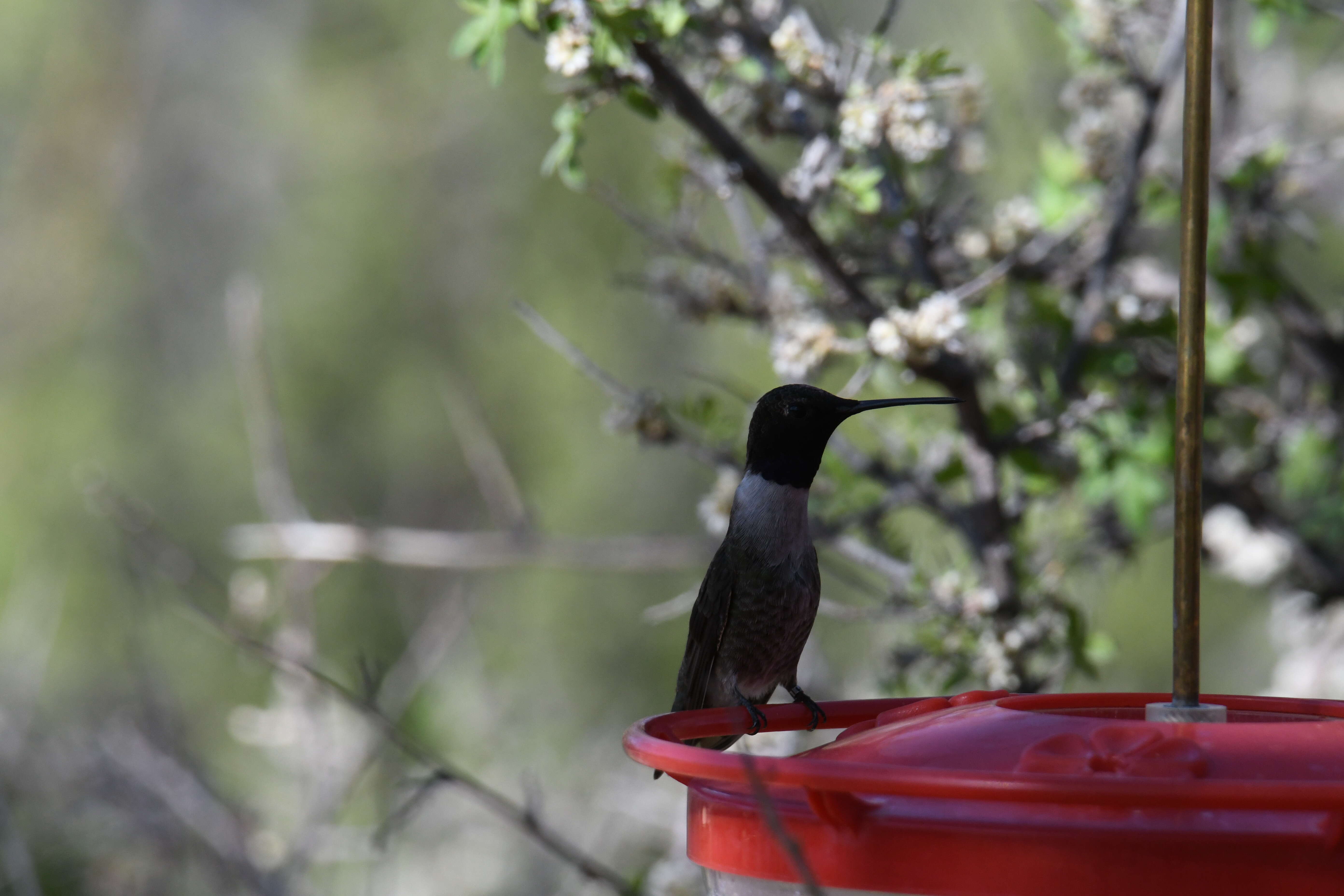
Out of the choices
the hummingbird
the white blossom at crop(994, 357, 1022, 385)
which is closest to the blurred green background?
the white blossom at crop(994, 357, 1022, 385)

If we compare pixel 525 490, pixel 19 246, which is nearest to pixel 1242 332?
pixel 525 490

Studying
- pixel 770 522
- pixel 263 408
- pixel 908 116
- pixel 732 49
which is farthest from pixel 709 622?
pixel 263 408

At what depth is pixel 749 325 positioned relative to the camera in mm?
3686

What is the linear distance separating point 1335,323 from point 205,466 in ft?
31.8

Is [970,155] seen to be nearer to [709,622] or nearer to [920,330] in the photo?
[920,330]

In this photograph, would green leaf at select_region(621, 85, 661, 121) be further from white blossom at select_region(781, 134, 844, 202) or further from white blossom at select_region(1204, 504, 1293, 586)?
white blossom at select_region(1204, 504, 1293, 586)

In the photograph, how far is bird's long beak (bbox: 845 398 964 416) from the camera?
210 cm

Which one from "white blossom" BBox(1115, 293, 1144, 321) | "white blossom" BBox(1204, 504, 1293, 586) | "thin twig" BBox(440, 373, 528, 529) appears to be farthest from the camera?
"white blossom" BBox(1204, 504, 1293, 586)

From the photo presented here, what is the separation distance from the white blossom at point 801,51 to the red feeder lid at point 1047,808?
1.74 m

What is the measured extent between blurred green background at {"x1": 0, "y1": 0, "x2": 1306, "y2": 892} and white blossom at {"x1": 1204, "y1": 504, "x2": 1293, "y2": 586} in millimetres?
5822

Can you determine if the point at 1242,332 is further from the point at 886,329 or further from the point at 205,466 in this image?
the point at 205,466

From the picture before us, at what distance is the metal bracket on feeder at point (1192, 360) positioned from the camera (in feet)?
5.05

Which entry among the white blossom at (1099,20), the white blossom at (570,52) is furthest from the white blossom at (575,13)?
the white blossom at (1099,20)

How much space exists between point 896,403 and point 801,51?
1.08 m
